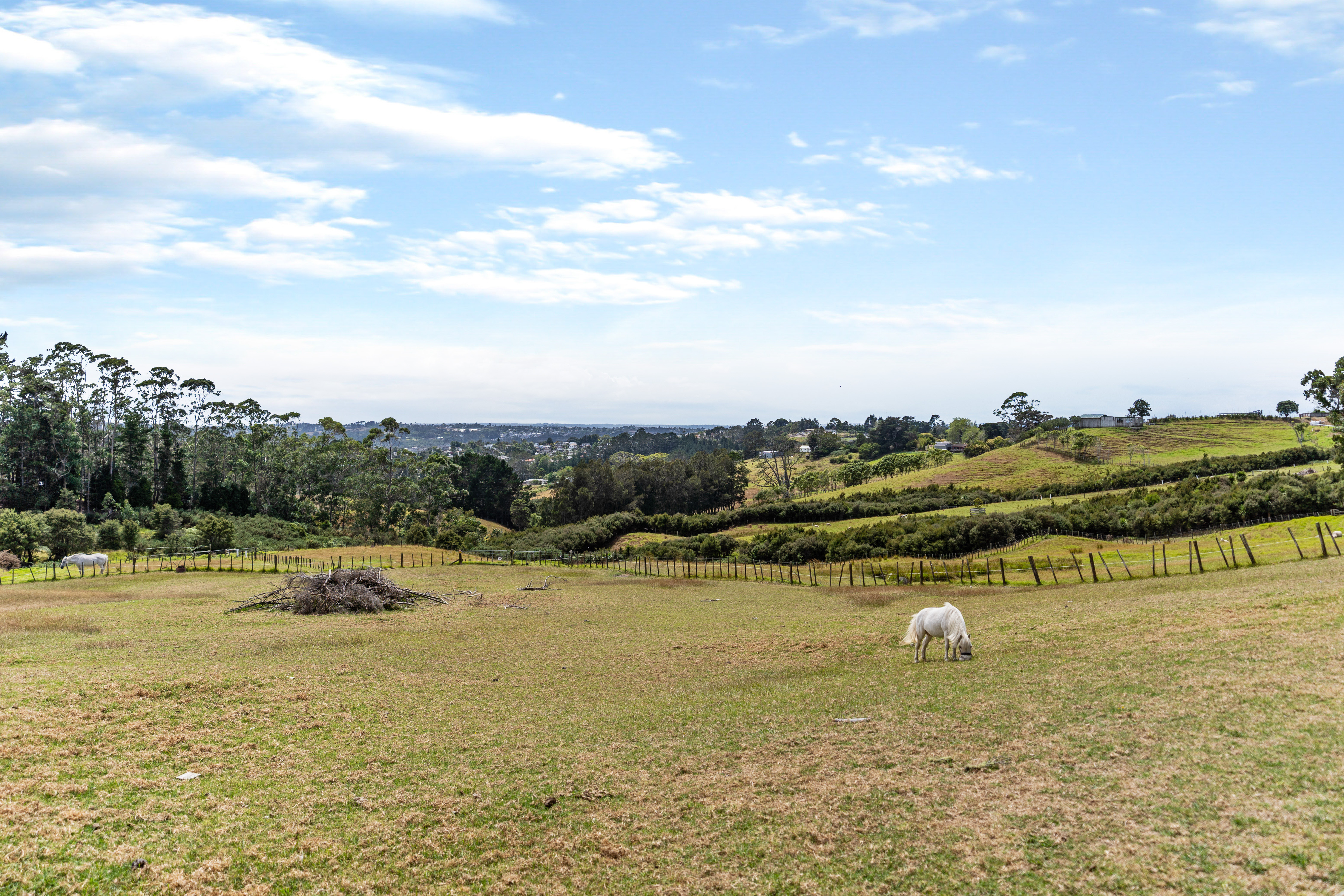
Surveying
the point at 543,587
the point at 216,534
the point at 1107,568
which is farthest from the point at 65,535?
the point at 1107,568

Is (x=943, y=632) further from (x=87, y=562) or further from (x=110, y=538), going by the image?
(x=110, y=538)

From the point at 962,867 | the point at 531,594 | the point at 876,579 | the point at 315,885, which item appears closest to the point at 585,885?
the point at 315,885

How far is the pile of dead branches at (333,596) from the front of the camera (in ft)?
97.9

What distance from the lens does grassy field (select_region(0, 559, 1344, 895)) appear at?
812cm

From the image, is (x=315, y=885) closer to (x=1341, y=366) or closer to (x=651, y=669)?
(x=651, y=669)

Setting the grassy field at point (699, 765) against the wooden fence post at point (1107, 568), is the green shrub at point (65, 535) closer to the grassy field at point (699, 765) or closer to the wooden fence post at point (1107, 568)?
the grassy field at point (699, 765)

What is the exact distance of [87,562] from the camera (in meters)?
42.2

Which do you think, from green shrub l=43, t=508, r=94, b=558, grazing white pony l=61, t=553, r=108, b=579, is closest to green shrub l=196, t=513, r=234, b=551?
green shrub l=43, t=508, r=94, b=558

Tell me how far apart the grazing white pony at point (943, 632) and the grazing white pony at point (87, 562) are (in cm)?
4446

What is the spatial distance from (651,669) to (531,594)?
800 inches

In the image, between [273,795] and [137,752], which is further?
[137,752]

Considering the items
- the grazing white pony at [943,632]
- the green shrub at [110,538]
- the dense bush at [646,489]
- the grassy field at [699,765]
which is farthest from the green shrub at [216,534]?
the grazing white pony at [943,632]

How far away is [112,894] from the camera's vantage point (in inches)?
302

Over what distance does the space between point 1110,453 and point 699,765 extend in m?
132
